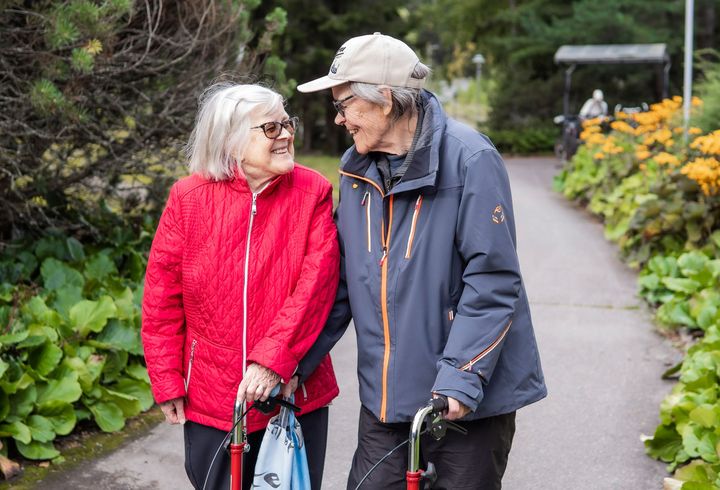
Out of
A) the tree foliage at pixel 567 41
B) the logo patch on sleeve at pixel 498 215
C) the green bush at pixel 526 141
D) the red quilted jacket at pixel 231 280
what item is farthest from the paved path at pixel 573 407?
the tree foliage at pixel 567 41

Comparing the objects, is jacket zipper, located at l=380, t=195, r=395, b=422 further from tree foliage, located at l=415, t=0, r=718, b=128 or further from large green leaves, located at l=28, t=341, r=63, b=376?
tree foliage, located at l=415, t=0, r=718, b=128

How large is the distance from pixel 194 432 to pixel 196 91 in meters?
4.28

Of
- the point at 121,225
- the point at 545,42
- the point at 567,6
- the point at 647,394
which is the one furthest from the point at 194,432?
the point at 567,6

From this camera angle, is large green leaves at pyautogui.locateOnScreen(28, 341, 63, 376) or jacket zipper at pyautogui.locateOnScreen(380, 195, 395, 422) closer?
jacket zipper at pyautogui.locateOnScreen(380, 195, 395, 422)

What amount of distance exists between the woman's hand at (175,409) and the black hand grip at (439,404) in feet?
2.77

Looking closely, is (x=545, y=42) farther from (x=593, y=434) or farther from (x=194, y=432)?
(x=194, y=432)

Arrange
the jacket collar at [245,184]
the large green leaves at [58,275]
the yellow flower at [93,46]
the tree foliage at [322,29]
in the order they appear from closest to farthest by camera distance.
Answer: the jacket collar at [245,184] → the yellow flower at [93,46] → the large green leaves at [58,275] → the tree foliage at [322,29]

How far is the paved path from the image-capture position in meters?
4.64

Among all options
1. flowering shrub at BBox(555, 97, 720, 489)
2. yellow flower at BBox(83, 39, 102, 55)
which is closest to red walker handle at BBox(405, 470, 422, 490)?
flowering shrub at BBox(555, 97, 720, 489)

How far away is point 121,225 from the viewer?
773 centimetres

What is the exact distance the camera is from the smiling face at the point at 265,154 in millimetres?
2887

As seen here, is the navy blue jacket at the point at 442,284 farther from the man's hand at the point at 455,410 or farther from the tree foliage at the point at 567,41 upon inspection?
the tree foliage at the point at 567,41

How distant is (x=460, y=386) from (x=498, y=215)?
0.48 metres

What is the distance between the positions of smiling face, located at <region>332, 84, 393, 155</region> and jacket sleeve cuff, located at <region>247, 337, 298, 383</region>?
604 millimetres
